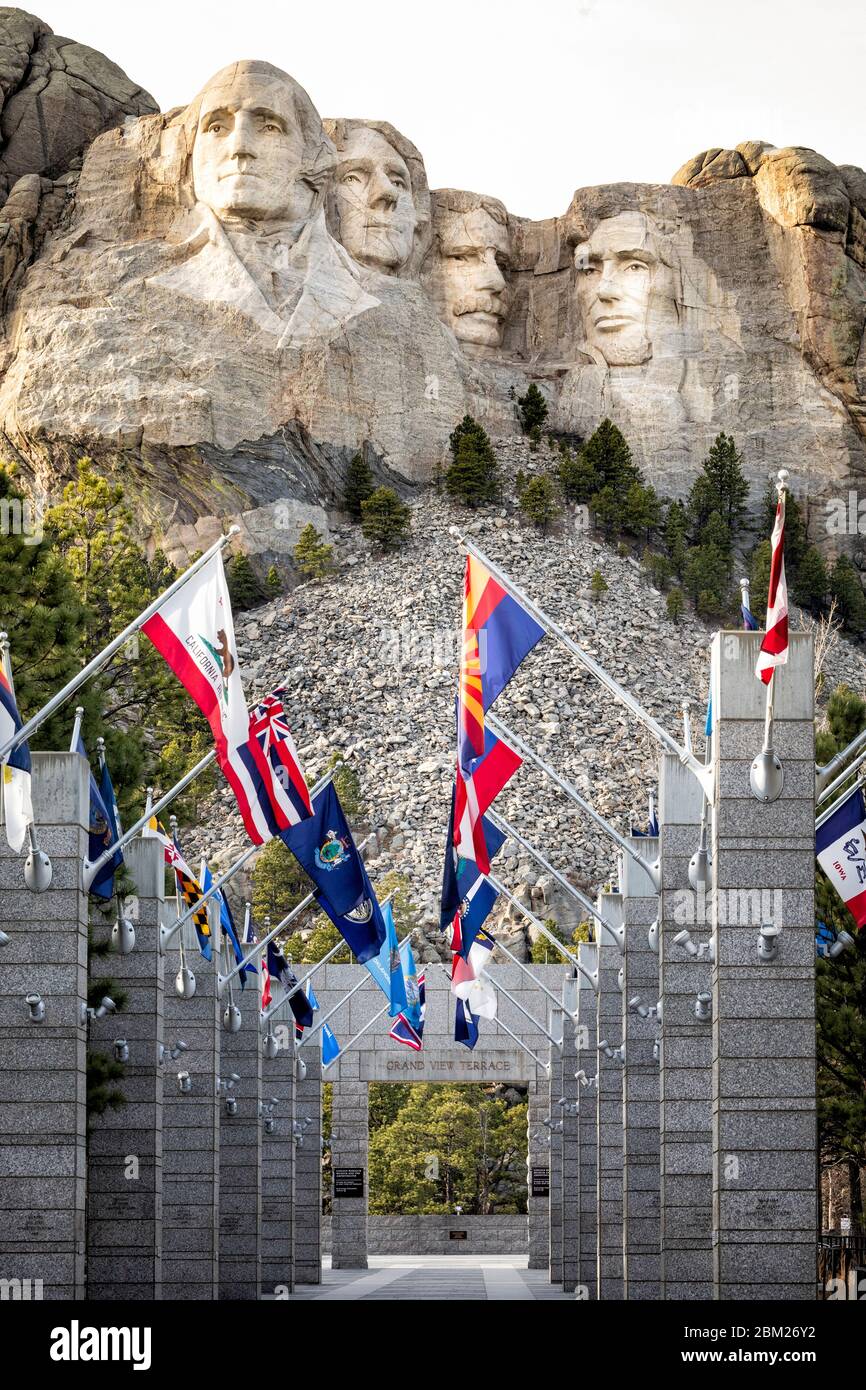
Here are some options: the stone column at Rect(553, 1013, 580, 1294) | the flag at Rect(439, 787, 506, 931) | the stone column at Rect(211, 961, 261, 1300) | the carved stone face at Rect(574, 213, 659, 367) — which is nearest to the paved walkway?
the stone column at Rect(553, 1013, 580, 1294)

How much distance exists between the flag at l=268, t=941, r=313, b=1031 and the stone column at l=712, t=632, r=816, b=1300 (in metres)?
16.8

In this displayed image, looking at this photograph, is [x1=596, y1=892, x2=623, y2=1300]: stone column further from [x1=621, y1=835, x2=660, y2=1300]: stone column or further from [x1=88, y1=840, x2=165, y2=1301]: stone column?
[x1=88, y1=840, x2=165, y2=1301]: stone column

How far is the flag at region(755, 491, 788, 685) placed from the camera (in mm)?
20031

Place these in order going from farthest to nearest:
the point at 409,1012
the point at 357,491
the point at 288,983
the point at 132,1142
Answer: the point at 357,491 < the point at 409,1012 < the point at 288,983 < the point at 132,1142

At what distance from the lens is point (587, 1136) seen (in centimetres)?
3841

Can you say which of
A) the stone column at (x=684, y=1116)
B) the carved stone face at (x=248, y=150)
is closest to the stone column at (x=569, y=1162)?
the stone column at (x=684, y=1116)

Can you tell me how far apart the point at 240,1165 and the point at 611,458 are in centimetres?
8379

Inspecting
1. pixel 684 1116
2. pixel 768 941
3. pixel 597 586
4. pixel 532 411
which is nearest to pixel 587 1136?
pixel 684 1116

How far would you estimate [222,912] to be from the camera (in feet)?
113

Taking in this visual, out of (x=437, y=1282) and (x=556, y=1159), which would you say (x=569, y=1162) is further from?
(x=556, y=1159)

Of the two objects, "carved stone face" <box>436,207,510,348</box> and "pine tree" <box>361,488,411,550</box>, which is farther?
"carved stone face" <box>436,207,510,348</box>
